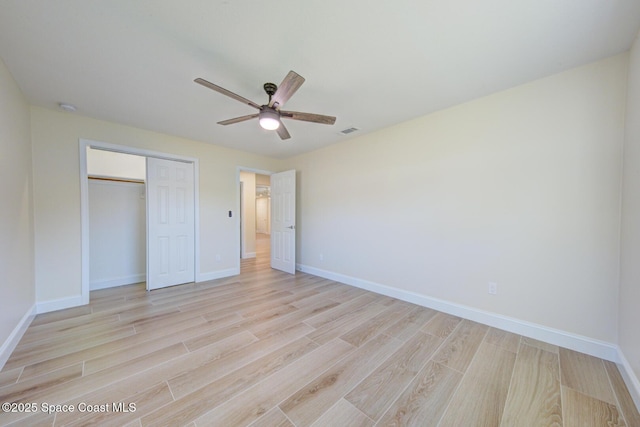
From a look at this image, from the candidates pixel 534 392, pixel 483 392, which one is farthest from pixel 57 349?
pixel 534 392

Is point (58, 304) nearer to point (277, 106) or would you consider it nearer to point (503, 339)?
point (277, 106)

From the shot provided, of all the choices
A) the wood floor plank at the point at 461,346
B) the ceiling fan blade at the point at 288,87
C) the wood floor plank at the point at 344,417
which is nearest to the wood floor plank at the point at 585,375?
the wood floor plank at the point at 461,346

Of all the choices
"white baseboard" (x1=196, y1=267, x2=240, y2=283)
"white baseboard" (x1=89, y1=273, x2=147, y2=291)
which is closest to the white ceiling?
"white baseboard" (x1=89, y1=273, x2=147, y2=291)

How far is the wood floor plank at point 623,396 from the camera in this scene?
1.36m

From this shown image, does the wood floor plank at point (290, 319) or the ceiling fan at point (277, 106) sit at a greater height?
the ceiling fan at point (277, 106)

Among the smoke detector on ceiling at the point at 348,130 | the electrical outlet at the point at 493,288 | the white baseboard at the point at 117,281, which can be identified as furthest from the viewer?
Result: the white baseboard at the point at 117,281

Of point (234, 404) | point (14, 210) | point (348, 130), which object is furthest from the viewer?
point (348, 130)

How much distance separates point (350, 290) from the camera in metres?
3.62

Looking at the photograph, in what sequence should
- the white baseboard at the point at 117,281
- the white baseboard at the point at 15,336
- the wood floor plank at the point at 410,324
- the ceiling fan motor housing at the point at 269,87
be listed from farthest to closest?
the white baseboard at the point at 117,281 < the wood floor plank at the point at 410,324 < the ceiling fan motor housing at the point at 269,87 < the white baseboard at the point at 15,336

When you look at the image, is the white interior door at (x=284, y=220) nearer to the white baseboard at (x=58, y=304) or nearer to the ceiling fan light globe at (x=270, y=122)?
the ceiling fan light globe at (x=270, y=122)

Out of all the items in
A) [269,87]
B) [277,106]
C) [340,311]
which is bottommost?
[340,311]

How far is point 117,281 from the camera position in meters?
3.76

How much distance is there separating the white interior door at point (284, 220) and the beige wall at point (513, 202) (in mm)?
1591

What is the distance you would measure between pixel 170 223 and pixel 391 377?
3821mm
